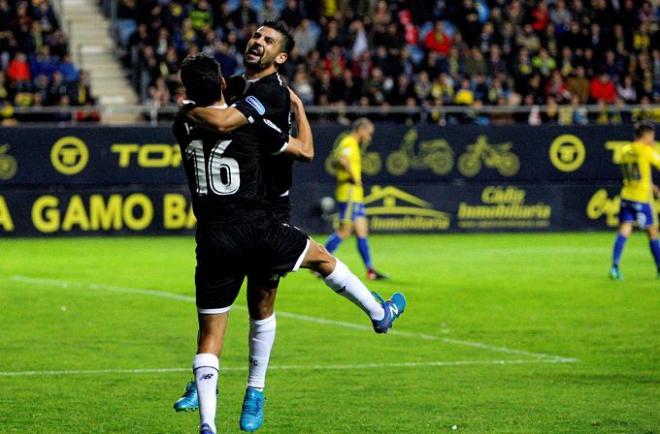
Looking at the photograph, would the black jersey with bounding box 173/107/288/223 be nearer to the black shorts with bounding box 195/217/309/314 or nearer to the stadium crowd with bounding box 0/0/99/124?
the black shorts with bounding box 195/217/309/314

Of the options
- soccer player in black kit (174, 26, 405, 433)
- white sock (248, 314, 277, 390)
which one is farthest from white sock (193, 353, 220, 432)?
white sock (248, 314, 277, 390)

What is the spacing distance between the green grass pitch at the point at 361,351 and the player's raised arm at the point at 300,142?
1905 mm

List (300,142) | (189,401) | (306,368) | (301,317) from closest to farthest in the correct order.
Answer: (300,142) < (189,401) < (306,368) < (301,317)

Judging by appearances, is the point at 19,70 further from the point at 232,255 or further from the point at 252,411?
the point at 232,255

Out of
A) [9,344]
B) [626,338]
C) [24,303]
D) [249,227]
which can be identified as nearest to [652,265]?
[626,338]

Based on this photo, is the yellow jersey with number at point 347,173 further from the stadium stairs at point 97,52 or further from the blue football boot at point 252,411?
the blue football boot at point 252,411

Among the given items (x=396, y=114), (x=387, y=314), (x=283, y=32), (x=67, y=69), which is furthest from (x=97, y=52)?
(x=387, y=314)

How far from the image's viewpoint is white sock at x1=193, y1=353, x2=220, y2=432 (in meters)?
7.90

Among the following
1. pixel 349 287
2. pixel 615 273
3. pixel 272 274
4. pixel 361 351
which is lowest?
pixel 615 273

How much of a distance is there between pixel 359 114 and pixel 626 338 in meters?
15.0

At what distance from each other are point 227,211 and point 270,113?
63 centimetres

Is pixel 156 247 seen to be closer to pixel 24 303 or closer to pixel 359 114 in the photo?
pixel 359 114

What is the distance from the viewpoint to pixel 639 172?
19.6m

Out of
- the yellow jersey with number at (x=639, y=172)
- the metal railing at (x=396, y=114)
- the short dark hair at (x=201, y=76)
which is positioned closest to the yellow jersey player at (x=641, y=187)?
the yellow jersey with number at (x=639, y=172)
